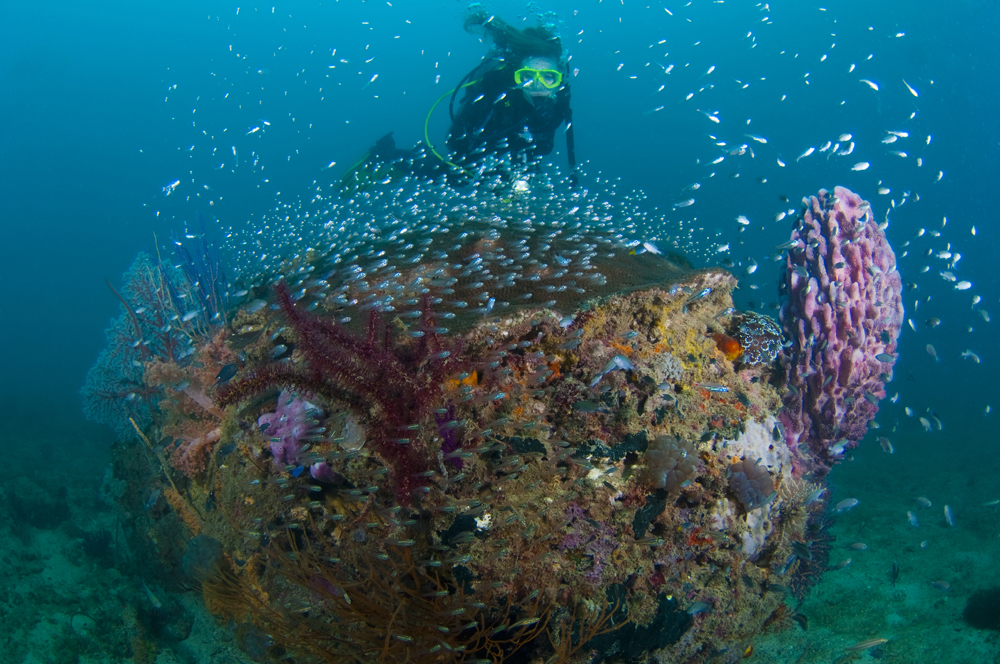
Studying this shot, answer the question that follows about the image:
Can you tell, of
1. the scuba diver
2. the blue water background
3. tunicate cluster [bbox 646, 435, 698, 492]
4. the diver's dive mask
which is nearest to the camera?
tunicate cluster [bbox 646, 435, 698, 492]

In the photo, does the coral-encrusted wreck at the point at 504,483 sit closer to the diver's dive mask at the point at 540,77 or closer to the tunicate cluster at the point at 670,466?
the tunicate cluster at the point at 670,466

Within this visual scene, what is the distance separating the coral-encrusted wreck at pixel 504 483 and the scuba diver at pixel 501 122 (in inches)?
276

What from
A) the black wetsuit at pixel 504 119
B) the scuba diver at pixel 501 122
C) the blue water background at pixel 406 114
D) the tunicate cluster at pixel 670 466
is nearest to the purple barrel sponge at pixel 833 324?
the tunicate cluster at pixel 670 466

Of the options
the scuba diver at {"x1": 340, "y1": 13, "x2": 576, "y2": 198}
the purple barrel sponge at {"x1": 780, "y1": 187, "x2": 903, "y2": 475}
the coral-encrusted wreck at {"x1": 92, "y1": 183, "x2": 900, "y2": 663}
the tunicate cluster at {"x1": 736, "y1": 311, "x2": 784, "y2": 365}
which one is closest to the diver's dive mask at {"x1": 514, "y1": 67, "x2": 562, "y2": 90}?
the scuba diver at {"x1": 340, "y1": 13, "x2": 576, "y2": 198}

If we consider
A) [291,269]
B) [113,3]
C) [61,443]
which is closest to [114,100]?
[113,3]

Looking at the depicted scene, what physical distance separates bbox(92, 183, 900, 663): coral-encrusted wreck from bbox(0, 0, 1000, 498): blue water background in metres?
48.0

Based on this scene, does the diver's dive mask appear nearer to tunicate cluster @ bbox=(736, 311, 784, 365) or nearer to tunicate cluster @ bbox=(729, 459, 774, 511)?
tunicate cluster @ bbox=(736, 311, 784, 365)

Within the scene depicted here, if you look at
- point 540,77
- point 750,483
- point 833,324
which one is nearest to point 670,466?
point 750,483

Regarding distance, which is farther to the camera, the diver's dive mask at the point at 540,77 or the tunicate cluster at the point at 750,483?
the diver's dive mask at the point at 540,77

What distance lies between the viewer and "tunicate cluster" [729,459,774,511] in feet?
12.5

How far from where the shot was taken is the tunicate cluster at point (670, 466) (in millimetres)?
3521

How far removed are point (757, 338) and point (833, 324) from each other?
2261mm

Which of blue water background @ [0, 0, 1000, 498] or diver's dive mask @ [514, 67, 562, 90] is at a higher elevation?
blue water background @ [0, 0, 1000, 498]

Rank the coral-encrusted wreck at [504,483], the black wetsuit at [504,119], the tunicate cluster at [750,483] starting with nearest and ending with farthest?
1. the coral-encrusted wreck at [504,483]
2. the tunicate cluster at [750,483]
3. the black wetsuit at [504,119]
